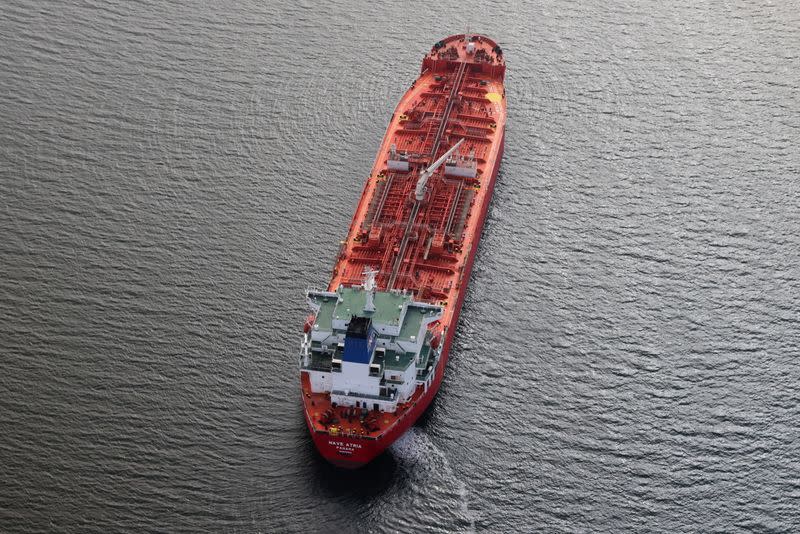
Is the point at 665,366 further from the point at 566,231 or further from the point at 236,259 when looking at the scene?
the point at 236,259

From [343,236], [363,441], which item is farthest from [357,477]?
[343,236]

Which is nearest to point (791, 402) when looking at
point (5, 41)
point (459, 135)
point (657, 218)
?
point (657, 218)

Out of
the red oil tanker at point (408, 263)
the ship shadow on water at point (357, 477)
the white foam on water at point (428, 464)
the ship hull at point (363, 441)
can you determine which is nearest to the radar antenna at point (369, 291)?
the red oil tanker at point (408, 263)

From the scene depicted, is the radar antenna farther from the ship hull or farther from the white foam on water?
the white foam on water

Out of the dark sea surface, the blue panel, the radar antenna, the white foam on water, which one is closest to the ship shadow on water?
the dark sea surface

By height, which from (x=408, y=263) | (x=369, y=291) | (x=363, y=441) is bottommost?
(x=363, y=441)

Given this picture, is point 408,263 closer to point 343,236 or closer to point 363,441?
point 343,236
